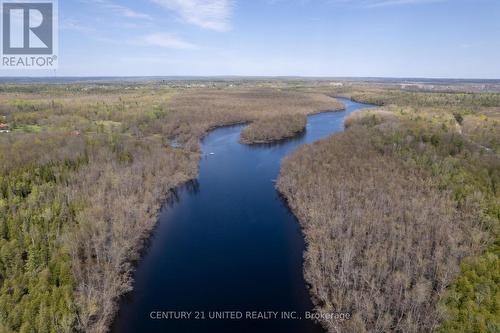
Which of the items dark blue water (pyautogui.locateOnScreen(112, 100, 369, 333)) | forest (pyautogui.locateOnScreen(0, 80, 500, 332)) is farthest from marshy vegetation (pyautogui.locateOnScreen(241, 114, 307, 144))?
dark blue water (pyautogui.locateOnScreen(112, 100, 369, 333))

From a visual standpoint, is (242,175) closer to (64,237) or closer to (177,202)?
(177,202)

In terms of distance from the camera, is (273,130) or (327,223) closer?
(327,223)

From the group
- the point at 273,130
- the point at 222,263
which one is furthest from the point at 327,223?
the point at 273,130

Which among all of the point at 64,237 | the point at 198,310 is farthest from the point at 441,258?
the point at 64,237

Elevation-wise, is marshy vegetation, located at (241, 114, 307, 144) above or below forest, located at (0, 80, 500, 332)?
above

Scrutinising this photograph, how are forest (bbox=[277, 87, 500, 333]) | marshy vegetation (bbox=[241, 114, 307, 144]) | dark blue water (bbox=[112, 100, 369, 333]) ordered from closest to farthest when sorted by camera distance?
1. forest (bbox=[277, 87, 500, 333])
2. dark blue water (bbox=[112, 100, 369, 333])
3. marshy vegetation (bbox=[241, 114, 307, 144])

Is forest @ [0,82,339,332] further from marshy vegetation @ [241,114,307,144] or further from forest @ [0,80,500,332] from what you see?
marshy vegetation @ [241,114,307,144]

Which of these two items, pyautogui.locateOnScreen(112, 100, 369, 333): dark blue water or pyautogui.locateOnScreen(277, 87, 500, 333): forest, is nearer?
pyautogui.locateOnScreen(277, 87, 500, 333): forest

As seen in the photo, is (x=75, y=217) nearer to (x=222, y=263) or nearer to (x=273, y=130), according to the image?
(x=222, y=263)
